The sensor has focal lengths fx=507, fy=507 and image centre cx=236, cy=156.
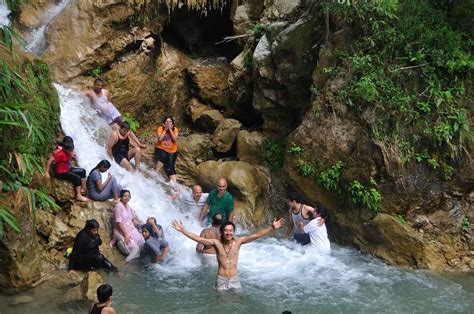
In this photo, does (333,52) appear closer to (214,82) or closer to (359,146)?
(359,146)

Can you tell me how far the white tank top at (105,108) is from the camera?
442 inches

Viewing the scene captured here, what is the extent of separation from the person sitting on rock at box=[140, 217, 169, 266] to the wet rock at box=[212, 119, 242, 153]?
11.7ft

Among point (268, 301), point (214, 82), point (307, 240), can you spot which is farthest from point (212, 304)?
point (214, 82)

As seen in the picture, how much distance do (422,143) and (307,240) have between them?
2.72 m

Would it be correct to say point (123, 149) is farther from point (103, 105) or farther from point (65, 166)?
point (65, 166)

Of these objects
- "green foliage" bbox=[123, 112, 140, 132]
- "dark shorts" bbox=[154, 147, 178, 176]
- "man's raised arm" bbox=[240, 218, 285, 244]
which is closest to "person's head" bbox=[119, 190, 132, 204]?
"dark shorts" bbox=[154, 147, 178, 176]

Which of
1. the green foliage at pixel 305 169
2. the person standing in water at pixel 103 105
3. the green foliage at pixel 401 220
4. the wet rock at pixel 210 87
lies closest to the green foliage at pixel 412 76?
the green foliage at pixel 401 220

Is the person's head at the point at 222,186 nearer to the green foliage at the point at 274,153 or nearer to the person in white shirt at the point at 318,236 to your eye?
the green foliage at the point at 274,153

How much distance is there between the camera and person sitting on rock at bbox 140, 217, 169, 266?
8586 millimetres

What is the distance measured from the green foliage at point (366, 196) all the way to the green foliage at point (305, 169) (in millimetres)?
869

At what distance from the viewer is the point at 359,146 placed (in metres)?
9.37

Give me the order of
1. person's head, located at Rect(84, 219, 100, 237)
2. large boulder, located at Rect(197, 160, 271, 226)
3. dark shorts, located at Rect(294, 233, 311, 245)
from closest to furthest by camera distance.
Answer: person's head, located at Rect(84, 219, 100, 237) → dark shorts, located at Rect(294, 233, 311, 245) → large boulder, located at Rect(197, 160, 271, 226)

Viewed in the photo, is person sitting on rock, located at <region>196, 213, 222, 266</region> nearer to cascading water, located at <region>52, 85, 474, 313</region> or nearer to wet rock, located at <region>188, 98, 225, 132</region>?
cascading water, located at <region>52, 85, 474, 313</region>

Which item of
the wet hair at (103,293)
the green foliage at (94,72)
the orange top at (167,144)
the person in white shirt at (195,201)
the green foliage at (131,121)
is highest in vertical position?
the green foliage at (94,72)
